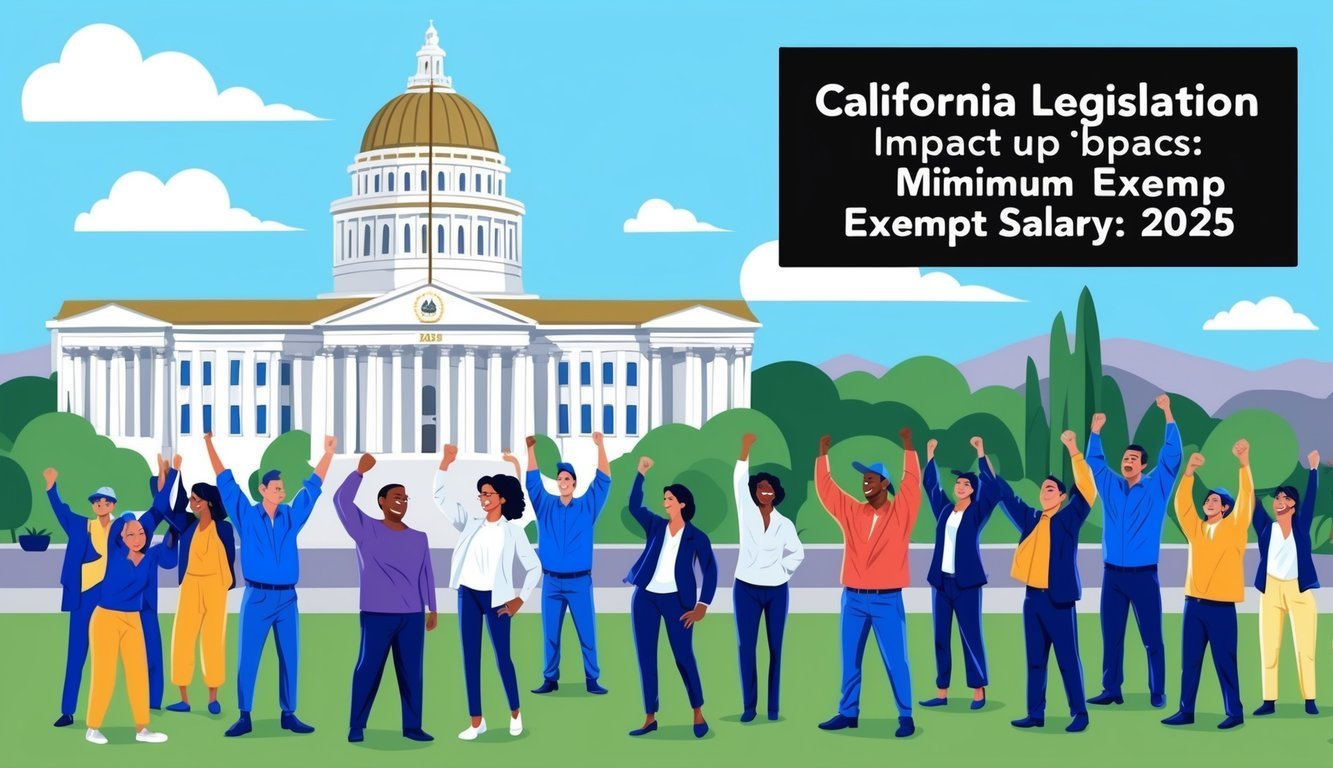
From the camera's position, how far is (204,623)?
1453 cm

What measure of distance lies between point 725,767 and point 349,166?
78954 mm

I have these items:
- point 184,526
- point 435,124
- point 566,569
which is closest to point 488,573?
point 566,569

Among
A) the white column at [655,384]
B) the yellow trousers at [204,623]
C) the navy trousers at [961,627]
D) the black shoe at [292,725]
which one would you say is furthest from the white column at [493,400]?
the black shoe at [292,725]

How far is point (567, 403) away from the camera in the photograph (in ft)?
259

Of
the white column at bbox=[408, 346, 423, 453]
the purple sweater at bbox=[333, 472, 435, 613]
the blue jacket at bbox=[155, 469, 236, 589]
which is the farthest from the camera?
the white column at bbox=[408, 346, 423, 453]

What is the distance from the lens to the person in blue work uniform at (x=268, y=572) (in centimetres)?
1334

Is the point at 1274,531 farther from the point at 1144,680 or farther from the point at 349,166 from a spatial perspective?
the point at 349,166

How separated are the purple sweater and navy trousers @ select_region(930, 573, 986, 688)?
14.5 feet

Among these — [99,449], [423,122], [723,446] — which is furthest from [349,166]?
[723,446]

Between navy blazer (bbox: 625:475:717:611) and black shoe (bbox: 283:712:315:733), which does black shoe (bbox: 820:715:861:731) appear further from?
black shoe (bbox: 283:712:315:733)

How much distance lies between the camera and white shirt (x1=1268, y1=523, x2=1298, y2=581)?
14508 millimetres

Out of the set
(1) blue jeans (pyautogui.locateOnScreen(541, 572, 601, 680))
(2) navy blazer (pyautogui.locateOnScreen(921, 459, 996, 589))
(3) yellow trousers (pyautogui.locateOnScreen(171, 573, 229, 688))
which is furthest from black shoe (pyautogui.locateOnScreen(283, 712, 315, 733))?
(2) navy blazer (pyautogui.locateOnScreen(921, 459, 996, 589))

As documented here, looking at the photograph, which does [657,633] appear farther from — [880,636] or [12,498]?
[12,498]

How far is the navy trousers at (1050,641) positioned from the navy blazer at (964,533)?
1031 mm
